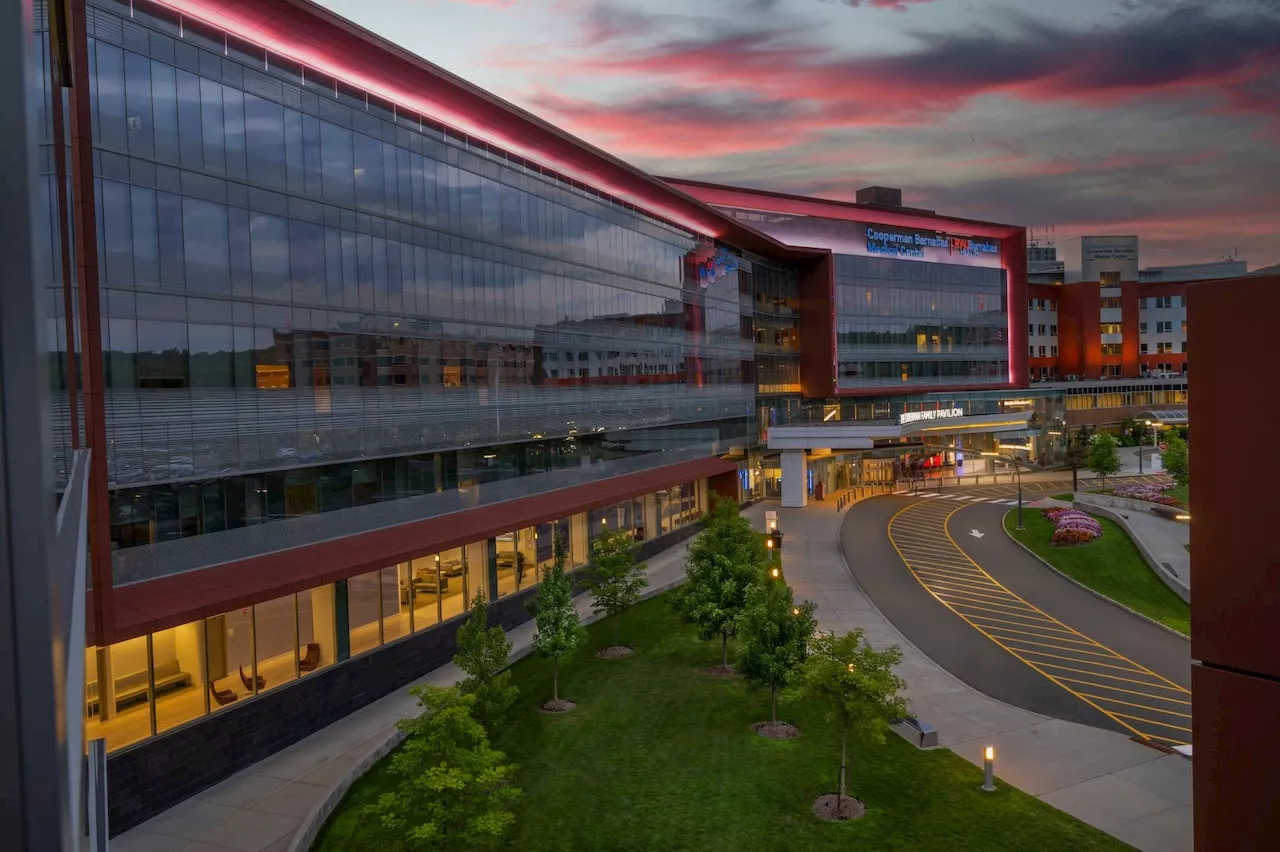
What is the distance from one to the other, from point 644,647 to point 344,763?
42.8ft

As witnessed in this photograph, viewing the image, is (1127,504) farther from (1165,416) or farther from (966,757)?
(1165,416)

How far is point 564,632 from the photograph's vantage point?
1112 inches

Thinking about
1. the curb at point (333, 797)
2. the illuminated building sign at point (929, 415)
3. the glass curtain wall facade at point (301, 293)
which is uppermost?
the glass curtain wall facade at point (301, 293)

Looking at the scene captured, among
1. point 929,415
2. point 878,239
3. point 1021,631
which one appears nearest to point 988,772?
point 1021,631

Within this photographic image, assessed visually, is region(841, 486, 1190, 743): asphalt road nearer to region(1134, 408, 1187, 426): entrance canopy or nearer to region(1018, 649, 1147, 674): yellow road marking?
region(1018, 649, 1147, 674): yellow road marking

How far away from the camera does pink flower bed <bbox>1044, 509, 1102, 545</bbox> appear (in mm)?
50844

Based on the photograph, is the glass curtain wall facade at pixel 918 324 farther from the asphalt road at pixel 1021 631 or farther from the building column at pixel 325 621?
the building column at pixel 325 621

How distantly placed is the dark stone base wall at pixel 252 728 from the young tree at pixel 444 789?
6707 millimetres

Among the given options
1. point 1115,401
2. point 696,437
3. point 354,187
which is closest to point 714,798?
point 354,187

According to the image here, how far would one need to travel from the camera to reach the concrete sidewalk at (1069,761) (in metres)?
19.5

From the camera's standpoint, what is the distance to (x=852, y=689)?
69.3 ft

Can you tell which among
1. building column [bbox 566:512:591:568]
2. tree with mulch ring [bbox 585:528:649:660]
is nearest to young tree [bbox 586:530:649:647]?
tree with mulch ring [bbox 585:528:649:660]

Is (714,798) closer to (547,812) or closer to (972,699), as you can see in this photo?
(547,812)

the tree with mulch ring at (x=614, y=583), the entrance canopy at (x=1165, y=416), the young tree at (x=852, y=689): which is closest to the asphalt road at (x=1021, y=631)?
the young tree at (x=852, y=689)
